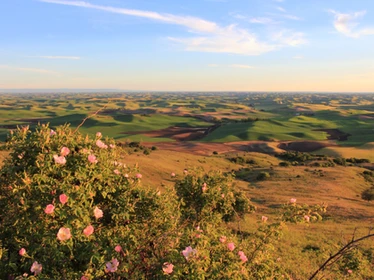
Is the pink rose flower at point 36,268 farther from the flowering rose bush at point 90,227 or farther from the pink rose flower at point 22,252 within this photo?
the pink rose flower at point 22,252

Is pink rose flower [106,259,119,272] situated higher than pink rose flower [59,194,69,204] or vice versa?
pink rose flower [59,194,69,204]

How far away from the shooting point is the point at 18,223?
16.2 feet

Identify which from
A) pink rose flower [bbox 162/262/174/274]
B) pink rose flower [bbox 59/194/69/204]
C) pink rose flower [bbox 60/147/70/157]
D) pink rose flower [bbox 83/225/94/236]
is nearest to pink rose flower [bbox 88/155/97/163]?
pink rose flower [bbox 60/147/70/157]

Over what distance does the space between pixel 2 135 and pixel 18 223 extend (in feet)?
312

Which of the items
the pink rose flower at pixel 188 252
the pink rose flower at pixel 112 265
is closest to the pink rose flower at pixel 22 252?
the pink rose flower at pixel 112 265

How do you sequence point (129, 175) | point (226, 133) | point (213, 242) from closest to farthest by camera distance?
point (213, 242), point (129, 175), point (226, 133)

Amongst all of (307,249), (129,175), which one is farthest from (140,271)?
(307,249)

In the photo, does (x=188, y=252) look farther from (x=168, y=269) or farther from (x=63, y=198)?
(x=63, y=198)

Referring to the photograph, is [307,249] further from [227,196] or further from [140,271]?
[140,271]

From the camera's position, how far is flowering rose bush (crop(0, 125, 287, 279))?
4.60 metres

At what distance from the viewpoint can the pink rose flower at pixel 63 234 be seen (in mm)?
4406

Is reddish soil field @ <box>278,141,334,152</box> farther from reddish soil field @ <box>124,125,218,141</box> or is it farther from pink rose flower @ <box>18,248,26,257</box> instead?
pink rose flower @ <box>18,248,26,257</box>

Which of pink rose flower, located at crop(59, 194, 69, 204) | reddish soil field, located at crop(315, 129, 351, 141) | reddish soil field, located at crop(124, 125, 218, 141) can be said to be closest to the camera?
pink rose flower, located at crop(59, 194, 69, 204)

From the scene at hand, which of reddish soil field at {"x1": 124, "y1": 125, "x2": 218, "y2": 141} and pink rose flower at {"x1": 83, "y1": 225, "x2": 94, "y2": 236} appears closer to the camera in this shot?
pink rose flower at {"x1": 83, "y1": 225, "x2": 94, "y2": 236}
